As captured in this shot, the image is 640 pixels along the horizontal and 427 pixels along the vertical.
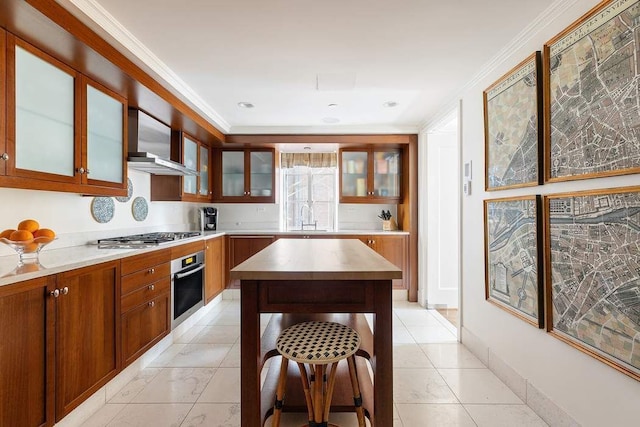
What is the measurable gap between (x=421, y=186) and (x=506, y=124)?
78.1 inches

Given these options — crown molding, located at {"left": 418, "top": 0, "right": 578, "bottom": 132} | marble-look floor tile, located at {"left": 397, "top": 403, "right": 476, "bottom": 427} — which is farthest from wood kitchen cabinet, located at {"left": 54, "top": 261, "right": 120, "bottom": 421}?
crown molding, located at {"left": 418, "top": 0, "right": 578, "bottom": 132}

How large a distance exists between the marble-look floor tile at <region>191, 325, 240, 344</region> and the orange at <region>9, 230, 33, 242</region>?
68.4 inches

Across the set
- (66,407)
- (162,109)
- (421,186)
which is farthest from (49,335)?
(421,186)

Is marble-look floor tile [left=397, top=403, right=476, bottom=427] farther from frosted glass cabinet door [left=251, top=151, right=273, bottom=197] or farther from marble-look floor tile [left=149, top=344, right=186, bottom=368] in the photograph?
frosted glass cabinet door [left=251, top=151, right=273, bottom=197]

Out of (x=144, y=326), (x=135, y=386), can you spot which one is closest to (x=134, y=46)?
(x=144, y=326)

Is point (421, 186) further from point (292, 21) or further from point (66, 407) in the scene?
point (66, 407)

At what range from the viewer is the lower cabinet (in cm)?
142

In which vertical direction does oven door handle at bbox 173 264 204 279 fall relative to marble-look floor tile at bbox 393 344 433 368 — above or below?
above

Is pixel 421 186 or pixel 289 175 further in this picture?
pixel 289 175

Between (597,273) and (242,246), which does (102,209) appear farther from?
(597,273)

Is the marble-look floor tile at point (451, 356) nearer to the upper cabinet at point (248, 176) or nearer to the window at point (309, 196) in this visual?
the window at point (309, 196)

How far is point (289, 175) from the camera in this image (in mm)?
5293

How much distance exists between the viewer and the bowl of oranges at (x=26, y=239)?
5.43 ft

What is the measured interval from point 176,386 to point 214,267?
190cm
